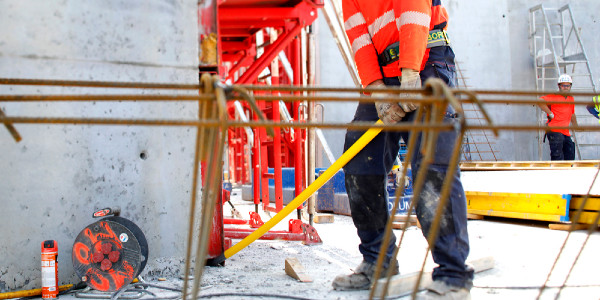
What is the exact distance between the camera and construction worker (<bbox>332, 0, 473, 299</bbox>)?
2182 mm

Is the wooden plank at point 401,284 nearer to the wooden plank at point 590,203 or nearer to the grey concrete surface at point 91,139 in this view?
the grey concrete surface at point 91,139

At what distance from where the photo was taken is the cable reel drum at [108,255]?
245cm

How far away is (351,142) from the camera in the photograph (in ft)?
8.63

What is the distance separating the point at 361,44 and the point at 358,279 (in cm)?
124

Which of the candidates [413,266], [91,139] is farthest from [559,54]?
[91,139]

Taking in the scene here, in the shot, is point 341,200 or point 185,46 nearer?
point 185,46

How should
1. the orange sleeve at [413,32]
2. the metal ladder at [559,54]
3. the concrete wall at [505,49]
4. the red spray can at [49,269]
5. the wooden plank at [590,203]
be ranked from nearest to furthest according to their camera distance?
the orange sleeve at [413,32] → the red spray can at [49,269] → the wooden plank at [590,203] → the metal ladder at [559,54] → the concrete wall at [505,49]

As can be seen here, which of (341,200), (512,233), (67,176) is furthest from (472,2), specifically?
(67,176)

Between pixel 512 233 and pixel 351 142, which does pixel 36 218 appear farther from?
pixel 512 233

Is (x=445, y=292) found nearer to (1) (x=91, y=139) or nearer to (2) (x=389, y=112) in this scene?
(2) (x=389, y=112)

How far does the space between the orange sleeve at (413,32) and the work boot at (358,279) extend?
1.04 metres

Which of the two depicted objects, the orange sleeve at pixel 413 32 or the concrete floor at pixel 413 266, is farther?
the concrete floor at pixel 413 266

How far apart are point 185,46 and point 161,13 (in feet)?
0.74

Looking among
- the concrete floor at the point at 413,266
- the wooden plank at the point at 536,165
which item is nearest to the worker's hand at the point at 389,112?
the concrete floor at the point at 413,266
